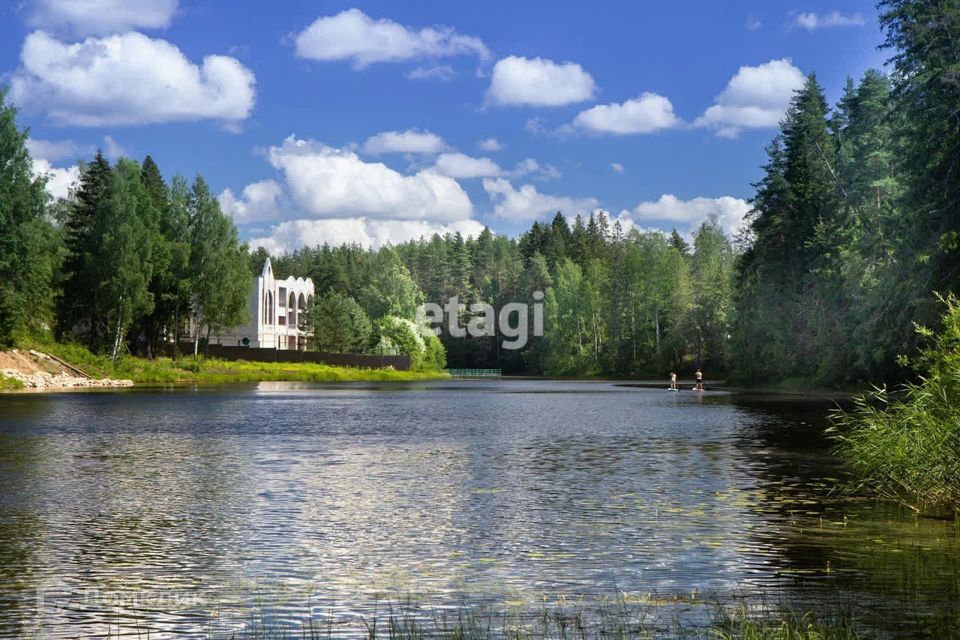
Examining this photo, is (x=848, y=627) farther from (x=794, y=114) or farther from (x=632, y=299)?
(x=632, y=299)

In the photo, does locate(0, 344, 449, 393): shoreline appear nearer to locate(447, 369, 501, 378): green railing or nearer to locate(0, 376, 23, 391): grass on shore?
locate(0, 376, 23, 391): grass on shore

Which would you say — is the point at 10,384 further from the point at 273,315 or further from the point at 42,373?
the point at 273,315

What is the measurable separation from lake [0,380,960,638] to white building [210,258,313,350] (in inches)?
4006

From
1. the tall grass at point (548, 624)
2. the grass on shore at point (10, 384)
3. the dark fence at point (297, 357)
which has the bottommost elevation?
the tall grass at point (548, 624)

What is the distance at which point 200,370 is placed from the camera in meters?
91.8

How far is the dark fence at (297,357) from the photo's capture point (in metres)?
106

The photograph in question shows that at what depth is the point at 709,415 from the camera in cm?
4656

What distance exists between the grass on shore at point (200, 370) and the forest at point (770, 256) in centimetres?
256

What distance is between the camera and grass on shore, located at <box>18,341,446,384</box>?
7925cm

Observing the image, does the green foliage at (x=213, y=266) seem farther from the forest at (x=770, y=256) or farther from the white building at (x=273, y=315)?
the white building at (x=273, y=315)

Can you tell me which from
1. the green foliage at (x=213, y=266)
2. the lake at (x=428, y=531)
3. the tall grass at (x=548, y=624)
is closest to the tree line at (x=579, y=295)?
the green foliage at (x=213, y=266)

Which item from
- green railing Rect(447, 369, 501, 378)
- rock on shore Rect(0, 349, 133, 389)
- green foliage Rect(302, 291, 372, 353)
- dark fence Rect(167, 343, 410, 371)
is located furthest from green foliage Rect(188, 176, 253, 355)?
green railing Rect(447, 369, 501, 378)

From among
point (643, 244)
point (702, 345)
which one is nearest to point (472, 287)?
point (643, 244)

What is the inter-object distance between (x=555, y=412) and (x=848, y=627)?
1611 inches
